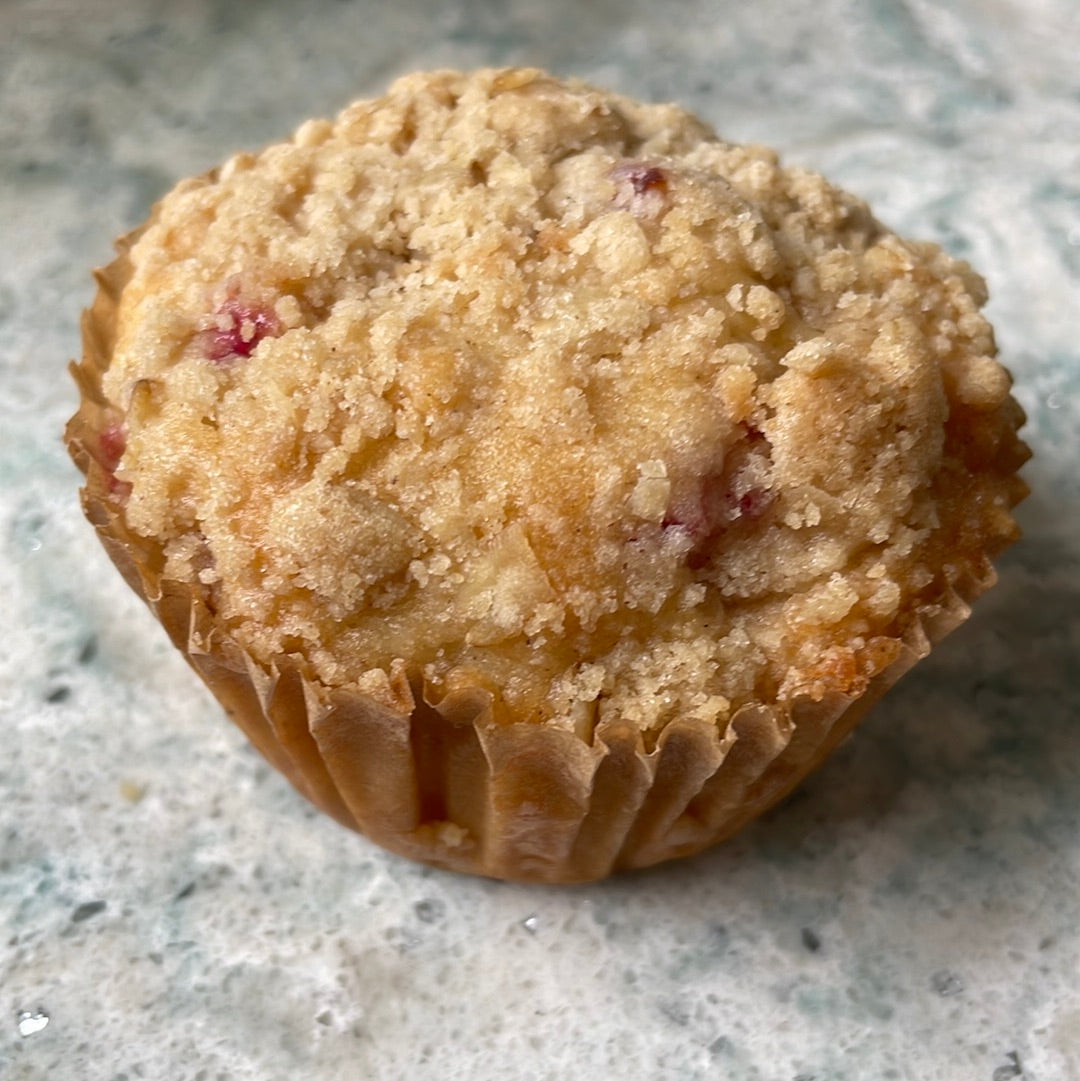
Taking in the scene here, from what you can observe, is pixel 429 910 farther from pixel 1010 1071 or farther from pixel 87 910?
pixel 1010 1071

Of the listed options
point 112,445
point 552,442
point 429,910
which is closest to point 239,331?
point 112,445

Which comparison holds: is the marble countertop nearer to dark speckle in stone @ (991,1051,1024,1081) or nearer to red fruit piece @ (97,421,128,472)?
dark speckle in stone @ (991,1051,1024,1081)

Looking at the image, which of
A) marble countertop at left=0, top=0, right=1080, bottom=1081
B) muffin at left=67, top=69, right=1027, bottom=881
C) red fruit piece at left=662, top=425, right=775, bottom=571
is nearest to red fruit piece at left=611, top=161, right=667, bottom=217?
muffin at left=67, top=69, right=1027, bottom=881

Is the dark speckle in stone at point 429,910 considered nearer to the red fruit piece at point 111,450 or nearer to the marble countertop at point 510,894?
the marble countertop at point 510,894

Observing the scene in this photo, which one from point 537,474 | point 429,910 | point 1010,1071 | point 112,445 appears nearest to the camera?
point 537,474

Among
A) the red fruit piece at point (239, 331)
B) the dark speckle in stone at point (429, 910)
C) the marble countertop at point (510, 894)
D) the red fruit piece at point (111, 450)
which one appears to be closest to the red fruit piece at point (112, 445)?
the red fruit piece at point (111, 450)

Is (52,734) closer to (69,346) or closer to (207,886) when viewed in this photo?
(207,886)
